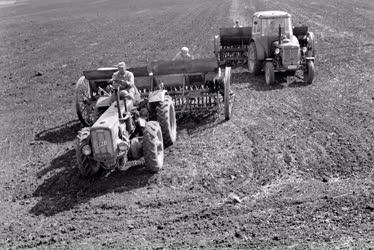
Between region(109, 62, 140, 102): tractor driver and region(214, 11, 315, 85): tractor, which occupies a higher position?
region(109, 62, 140, 102): tractor driver

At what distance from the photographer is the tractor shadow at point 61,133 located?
12.2 meters

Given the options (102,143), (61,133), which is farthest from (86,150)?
(61,133)

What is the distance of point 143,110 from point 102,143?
6.84 ft

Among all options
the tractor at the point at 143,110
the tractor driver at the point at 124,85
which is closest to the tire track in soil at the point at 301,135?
the tractor at the point at 143,110

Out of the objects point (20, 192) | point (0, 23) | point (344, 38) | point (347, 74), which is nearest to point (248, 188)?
point (20, 192)

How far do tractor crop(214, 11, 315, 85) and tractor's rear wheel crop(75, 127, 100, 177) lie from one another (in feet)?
23.5

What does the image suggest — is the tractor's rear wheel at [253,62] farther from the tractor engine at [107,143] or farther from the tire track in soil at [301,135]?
the tractor engine at [107,143]

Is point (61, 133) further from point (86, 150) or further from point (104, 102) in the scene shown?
point (86, 150)

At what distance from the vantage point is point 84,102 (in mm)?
12484

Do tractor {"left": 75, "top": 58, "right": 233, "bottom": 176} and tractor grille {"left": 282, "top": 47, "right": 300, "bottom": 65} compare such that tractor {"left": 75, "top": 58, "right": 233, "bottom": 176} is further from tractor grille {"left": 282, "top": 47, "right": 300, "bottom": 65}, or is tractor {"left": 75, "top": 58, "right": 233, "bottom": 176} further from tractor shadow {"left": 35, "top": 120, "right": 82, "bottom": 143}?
tractor grille {"left": 282, "top": 47, "right": 300, "bottom": 65}

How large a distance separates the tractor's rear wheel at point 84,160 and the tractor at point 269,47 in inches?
282

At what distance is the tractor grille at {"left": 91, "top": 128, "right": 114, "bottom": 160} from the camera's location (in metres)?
8.82

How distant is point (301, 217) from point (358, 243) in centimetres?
94

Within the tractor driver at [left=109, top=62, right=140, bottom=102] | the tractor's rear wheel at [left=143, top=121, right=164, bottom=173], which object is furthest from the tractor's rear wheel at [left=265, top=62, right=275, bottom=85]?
the tractor's rear wheel at [left=143, top=121, right=164, bottom=173]
